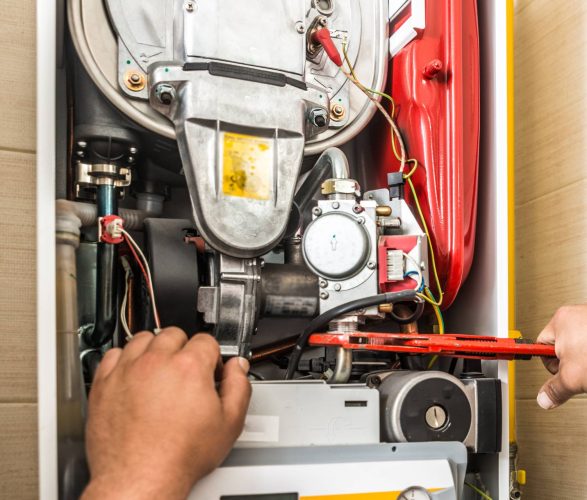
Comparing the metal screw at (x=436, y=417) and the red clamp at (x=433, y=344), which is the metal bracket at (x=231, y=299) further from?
the metal screw at (x=436, y=417)

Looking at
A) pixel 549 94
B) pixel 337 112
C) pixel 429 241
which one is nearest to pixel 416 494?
pixel 429 241

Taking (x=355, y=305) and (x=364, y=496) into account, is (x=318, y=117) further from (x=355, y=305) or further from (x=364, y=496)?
(x=364, y=496)

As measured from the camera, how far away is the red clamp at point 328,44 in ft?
3.29

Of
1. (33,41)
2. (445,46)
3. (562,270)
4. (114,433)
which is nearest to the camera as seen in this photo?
(114,433)

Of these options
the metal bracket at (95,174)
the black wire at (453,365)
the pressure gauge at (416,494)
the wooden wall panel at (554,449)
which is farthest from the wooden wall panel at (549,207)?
the metal bracket at (95,174)

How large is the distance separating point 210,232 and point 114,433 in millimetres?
317

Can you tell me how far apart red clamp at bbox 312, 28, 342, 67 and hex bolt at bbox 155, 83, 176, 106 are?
11.7 inches

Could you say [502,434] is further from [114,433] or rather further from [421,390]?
[114,433]

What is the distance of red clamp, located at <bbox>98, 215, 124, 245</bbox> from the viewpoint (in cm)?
86

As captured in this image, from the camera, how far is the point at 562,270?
4.18ft

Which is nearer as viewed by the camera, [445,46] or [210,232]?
[210,232]

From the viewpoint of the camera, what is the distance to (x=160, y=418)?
24.6 inches

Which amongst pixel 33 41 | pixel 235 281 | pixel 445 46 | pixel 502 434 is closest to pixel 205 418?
pixel 235 281

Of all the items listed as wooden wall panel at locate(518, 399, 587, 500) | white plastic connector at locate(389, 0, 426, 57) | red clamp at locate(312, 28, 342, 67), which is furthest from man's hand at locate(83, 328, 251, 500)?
wooden wall panel at locate(518, 399, 587, 500)
